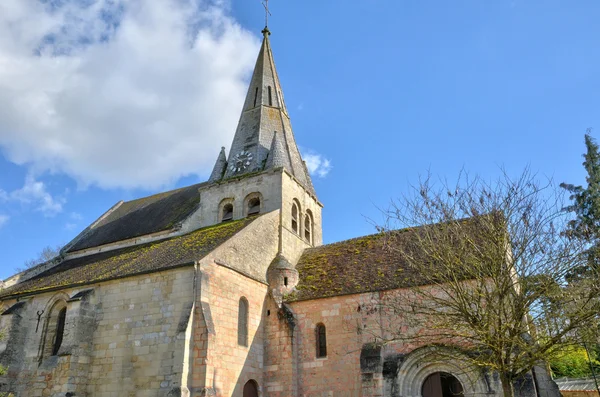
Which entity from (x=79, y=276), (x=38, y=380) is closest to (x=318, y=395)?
(x=38, y=380)

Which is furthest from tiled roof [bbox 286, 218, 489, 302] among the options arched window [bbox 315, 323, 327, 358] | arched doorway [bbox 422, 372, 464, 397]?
arched doorway [bbox 422, 372, 464, 397]

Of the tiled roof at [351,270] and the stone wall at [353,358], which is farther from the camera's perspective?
the tiled roof at [351,270]

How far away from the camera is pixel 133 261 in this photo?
65.2 feet

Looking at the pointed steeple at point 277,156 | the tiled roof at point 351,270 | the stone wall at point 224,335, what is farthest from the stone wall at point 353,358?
the pointed steeple at point 277,156

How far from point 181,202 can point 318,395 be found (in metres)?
14.5

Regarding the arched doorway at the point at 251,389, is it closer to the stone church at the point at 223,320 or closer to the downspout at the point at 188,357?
the stone church at the point at 223,320

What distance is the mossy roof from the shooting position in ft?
59.0

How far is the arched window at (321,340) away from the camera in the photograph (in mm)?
18125

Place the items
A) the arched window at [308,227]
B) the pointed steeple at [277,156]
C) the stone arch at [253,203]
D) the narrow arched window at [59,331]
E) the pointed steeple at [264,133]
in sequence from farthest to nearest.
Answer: the arched window at [308,227] → the pointed steeple at [264,133] → the pointed steeple at [277,156] → the stone arch at [253,203] → the narrow arched window at [59,331]

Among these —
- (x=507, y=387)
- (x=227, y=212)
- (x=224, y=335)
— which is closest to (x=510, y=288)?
(x=507, y=387)

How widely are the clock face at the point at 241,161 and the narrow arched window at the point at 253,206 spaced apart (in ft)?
7.10

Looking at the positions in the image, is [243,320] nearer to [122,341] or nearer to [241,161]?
[122,341]

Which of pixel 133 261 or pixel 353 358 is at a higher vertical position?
pixel 133 261

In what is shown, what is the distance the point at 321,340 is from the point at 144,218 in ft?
44.9
